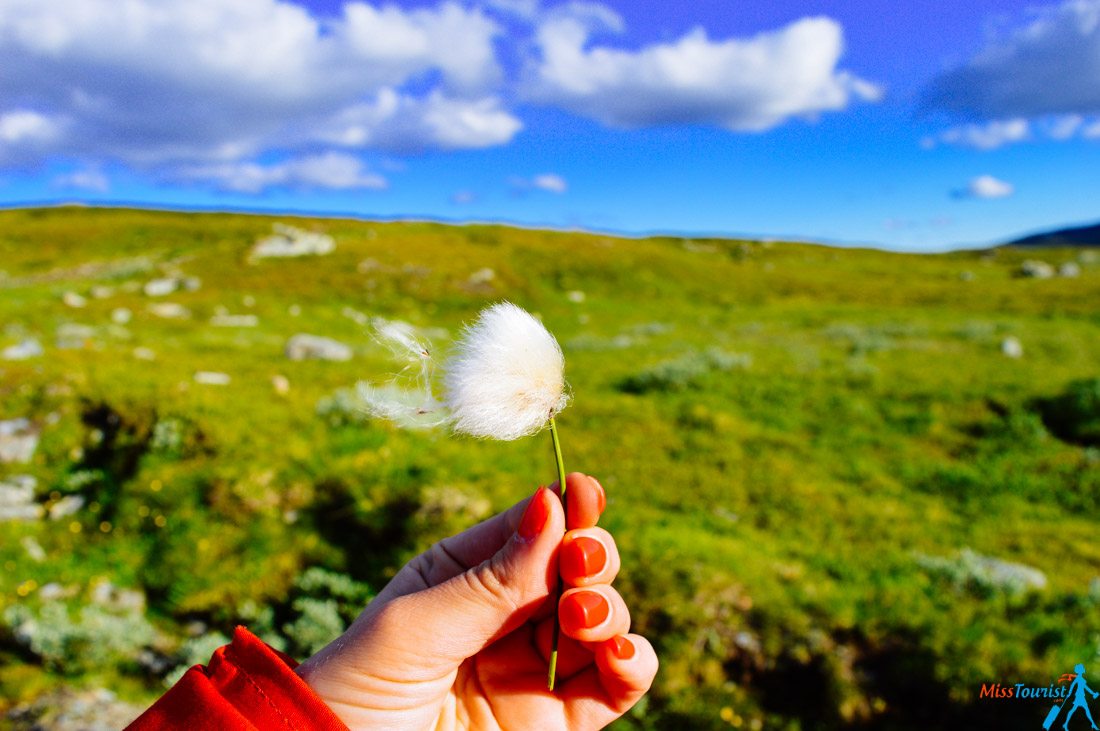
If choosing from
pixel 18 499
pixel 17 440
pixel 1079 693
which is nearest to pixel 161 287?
pixel 17 440

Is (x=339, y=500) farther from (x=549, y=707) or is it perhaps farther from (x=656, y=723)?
(x=549, y=707)

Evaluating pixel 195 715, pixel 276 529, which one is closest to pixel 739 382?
pixel 276 529

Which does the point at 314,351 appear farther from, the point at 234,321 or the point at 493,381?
the point at 493,381

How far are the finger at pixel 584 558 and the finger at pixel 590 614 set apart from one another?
0.05 m

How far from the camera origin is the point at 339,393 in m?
9.84

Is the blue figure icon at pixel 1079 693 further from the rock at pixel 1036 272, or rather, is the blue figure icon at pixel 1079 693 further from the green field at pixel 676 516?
the rock at pixel 1036 272

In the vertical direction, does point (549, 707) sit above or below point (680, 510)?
above

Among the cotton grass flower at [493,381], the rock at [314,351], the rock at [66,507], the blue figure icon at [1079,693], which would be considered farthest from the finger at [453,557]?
the rock at [314,351]

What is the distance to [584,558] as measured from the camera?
2.78 meters

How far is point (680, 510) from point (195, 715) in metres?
6.36

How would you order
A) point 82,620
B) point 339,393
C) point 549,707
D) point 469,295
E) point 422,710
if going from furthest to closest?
point 469,295
point 339,393
point 82,620
point 549,707
point 422,710

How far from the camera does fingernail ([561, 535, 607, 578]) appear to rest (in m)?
2.78

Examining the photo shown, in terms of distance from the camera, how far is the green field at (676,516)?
5.30m

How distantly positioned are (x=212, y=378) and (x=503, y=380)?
10.7 m
